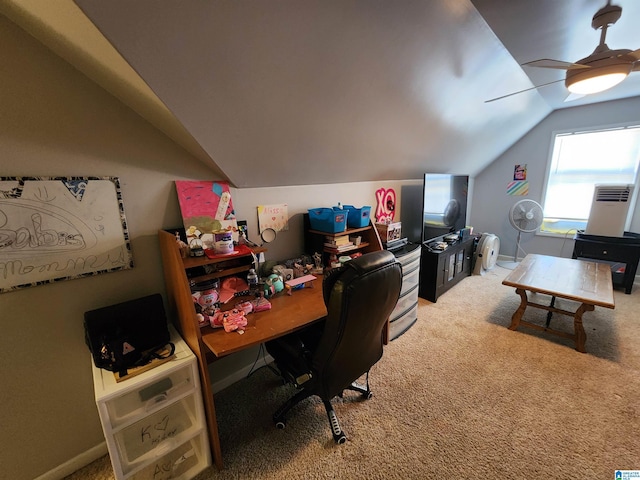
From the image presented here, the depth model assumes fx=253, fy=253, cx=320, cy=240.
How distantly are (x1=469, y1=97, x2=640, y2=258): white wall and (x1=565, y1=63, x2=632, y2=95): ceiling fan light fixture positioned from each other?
7.86ft

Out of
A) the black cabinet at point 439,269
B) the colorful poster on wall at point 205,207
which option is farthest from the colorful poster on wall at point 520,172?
the colorful poster on wall at point 205,207

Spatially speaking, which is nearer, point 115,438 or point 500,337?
point 115,438

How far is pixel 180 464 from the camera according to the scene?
51.4 inches

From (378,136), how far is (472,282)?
2657 mm

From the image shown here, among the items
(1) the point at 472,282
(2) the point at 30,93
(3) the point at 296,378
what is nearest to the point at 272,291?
(3) the point at 296,378

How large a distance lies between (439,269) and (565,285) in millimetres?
1047

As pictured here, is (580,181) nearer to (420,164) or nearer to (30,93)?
(420,164)

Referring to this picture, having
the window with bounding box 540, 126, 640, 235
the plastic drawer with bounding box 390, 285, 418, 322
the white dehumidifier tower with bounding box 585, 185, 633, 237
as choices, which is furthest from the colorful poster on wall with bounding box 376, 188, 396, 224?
the window with bounding box 540, 126, 640, 235

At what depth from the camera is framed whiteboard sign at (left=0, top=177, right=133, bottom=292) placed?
1.05 metres

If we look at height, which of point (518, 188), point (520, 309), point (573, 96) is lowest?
point (520, 309)

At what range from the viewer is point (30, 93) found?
1015 millimetres

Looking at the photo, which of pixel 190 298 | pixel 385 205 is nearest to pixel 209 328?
pixel 190 298

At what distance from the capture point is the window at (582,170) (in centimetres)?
329

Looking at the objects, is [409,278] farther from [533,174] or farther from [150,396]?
[533,174]
